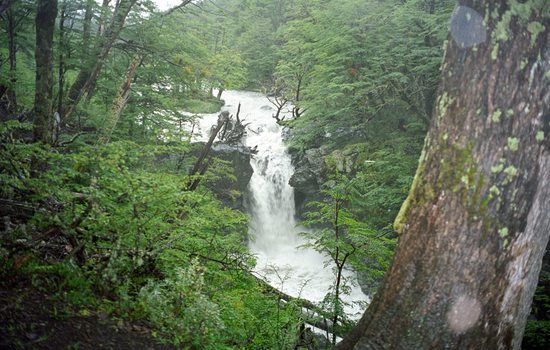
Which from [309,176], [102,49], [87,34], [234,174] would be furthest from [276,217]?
[87,34]

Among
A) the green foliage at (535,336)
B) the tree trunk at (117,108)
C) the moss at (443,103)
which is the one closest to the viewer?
the moss at (443,103)

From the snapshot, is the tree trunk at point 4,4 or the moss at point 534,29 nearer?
the moss at point 534,29

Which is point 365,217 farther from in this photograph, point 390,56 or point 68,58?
point 68,58

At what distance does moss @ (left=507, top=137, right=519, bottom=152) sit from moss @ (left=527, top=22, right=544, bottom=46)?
2.04 ft

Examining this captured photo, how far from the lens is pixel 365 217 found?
13.1m

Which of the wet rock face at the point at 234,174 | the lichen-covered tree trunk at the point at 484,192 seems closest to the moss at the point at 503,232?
the lichen-covered tree trunk at the point at 484,192

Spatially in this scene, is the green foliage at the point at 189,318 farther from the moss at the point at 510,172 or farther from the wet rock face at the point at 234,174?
the wet rock face at the point at 234,174

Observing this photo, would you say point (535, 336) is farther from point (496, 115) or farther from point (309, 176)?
point (309, 176)

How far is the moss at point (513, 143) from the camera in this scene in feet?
7.56

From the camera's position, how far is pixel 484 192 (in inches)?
92.0

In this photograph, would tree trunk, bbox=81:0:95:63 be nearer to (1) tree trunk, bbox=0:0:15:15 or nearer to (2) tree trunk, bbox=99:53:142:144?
(2) tree trunk, bbox=99:53:142:144

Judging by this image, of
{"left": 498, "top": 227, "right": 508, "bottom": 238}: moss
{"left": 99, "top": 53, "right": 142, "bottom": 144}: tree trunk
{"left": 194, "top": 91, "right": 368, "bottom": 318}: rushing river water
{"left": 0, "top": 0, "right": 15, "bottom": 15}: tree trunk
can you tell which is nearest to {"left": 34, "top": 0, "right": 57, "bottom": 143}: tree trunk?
{"left": 0, "top": 0, "right": 15, "bottom": 15}: tree trunk

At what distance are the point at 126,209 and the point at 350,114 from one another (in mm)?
13362

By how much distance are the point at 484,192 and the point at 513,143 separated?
0.36 meters
